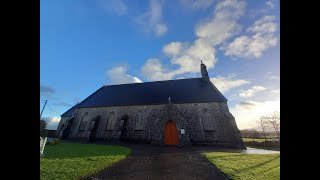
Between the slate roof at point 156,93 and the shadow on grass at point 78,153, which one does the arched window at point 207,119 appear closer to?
the slate roof at point 156,93

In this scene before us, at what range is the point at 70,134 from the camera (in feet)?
100

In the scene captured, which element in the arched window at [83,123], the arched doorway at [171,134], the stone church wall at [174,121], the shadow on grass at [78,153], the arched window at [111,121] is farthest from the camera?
the arched window at [83,123]

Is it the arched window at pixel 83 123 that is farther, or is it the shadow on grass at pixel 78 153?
the arched window at pixel 83 123

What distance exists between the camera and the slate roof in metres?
26.8

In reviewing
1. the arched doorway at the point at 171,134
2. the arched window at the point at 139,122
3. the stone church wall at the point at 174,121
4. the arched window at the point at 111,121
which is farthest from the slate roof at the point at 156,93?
the arched doorway at the point at 171,134

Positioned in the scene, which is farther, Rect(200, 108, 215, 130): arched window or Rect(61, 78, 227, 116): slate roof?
Rect(61, 78, 227, 116): slate roof

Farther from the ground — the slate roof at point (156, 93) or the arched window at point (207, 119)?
the slate roof at point (156, 93)

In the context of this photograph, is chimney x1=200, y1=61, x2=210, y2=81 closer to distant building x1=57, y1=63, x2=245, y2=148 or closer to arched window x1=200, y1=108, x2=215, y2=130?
distant building x1=57, y1=63, x2=245, y2=148

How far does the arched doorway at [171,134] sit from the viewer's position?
2447 centimetres

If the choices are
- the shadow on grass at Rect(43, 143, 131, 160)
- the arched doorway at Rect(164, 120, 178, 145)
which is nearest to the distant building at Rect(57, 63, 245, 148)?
the arched doorway at Rect(164, 120, 178, 145)
